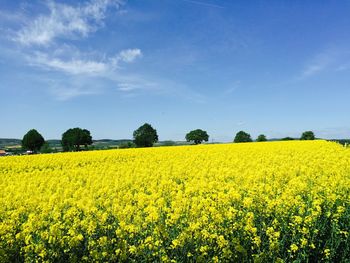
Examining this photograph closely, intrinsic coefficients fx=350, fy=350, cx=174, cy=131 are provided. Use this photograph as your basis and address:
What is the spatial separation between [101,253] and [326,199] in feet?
18.7

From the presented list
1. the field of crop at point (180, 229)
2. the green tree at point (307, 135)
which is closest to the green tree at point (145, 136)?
the green tree at point (307, 135)

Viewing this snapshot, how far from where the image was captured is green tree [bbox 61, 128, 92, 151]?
249ft

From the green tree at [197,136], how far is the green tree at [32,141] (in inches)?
1419

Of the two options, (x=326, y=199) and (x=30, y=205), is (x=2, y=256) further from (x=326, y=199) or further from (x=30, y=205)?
(x=326, y=199)

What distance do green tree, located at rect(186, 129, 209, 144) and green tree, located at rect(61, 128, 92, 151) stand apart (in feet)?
85.4

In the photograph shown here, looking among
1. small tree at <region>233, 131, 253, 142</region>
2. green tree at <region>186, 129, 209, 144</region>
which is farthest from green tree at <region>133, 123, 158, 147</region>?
small tree at <region>233, 131, 253, 142</region>

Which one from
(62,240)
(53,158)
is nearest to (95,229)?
(62,240)

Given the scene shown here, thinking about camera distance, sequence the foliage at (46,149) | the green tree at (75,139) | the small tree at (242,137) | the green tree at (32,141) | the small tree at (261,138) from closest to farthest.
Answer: the foliage at (46,149) < the green tree at (75,139) < the green tree at (32,141) < the small tree at (261,138) < the small tree at (242,137)

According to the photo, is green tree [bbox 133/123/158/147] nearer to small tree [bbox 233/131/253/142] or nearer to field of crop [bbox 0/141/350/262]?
small tree [bbox 233/131/253/142]

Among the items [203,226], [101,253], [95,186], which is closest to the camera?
[101,253]

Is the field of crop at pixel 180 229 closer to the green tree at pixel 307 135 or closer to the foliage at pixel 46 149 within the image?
the foliage at pixel 46 149

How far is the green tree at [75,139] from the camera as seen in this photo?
249 ft

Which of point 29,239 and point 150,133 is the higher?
point 150,133

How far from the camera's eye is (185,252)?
5734 millimetres
